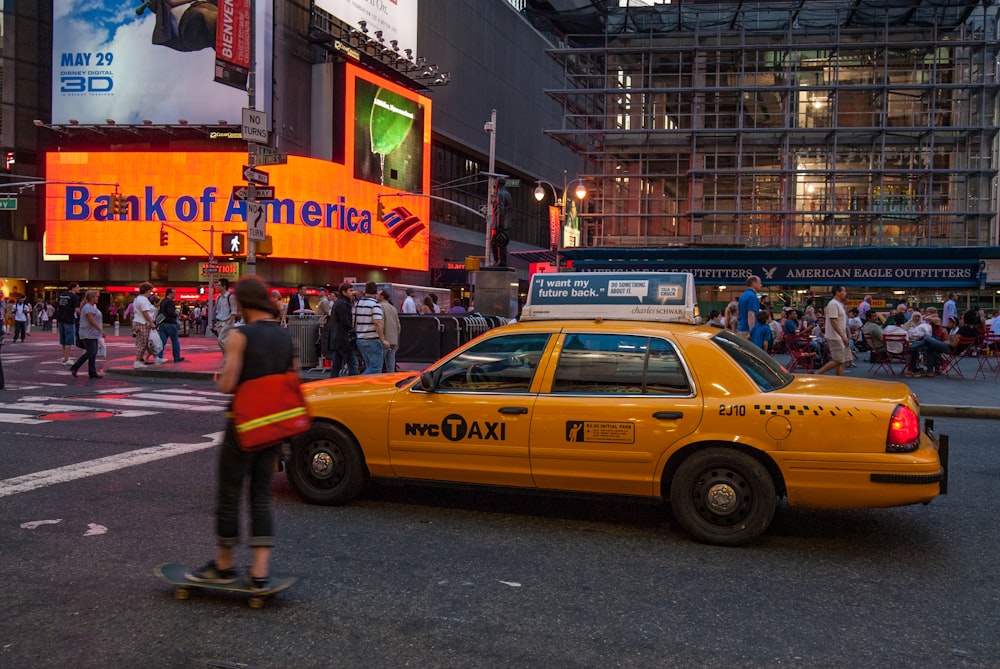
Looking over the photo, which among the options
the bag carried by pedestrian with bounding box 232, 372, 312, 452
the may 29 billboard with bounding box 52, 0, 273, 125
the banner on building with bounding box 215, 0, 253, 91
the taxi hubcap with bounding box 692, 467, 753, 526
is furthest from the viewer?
the may 29 billboard with bounding box 52, 0, 273, 125

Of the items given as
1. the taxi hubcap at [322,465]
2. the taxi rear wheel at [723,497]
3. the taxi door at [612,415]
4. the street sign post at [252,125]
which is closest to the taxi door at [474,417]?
the taxi door at [612,415]

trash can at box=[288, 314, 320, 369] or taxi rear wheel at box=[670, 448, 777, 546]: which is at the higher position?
trash can at box=[288, 314, 320, 369]

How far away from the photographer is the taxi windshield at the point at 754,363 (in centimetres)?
572

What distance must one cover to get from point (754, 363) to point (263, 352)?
3.56m

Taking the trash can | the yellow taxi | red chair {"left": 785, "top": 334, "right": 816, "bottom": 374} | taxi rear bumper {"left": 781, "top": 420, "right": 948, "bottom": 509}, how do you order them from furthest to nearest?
red chair {"left": 785, "top": 334, "right": 816, "bottom": 374}, the trash can, the yellow taxi, taxi rear bumper {"left": 781, "top": 420, "right": 948, "bottom": 509}

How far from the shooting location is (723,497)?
17.7 feet

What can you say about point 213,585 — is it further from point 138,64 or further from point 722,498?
point 138,64

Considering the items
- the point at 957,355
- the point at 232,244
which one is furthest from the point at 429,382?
the point at 957,355

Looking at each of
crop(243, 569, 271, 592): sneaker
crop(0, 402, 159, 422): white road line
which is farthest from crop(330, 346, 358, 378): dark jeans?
crop(243, 569, 271, 592): sneaker

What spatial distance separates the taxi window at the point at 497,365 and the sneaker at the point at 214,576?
2.21 meters

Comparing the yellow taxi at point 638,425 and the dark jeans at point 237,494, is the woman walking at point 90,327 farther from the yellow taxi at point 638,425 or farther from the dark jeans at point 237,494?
the dark jeans at point 237,494

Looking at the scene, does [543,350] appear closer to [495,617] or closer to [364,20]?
[495,617]

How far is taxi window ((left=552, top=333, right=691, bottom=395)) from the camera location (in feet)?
18.7

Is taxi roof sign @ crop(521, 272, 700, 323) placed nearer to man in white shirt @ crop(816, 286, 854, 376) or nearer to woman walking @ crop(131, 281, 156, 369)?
man in white shirt @ crop(816, 286, 854, 376)
